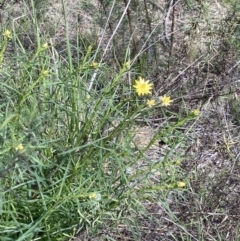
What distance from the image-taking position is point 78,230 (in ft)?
9.46

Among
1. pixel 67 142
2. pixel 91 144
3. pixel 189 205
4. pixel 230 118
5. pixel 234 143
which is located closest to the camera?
pixel 91 144

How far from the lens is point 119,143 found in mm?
2791

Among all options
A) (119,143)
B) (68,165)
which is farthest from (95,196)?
(119,143)

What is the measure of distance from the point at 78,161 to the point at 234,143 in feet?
4.48

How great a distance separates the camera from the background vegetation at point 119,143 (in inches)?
104

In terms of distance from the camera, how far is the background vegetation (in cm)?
263

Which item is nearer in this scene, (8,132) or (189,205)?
(8,132)

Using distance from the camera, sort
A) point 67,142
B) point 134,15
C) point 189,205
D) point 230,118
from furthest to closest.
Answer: point 134,15, point 230,118, point 189,205, point 67,142

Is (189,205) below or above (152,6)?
below

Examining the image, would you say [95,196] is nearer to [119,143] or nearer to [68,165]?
[68,165]

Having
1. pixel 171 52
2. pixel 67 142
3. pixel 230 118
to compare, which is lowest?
pixel 230 118

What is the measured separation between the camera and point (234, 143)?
3.77 m

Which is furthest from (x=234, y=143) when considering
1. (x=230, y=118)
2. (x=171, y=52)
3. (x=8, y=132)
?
(x=8, y=132)

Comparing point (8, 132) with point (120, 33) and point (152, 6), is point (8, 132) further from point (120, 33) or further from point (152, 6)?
point (152, 6)
